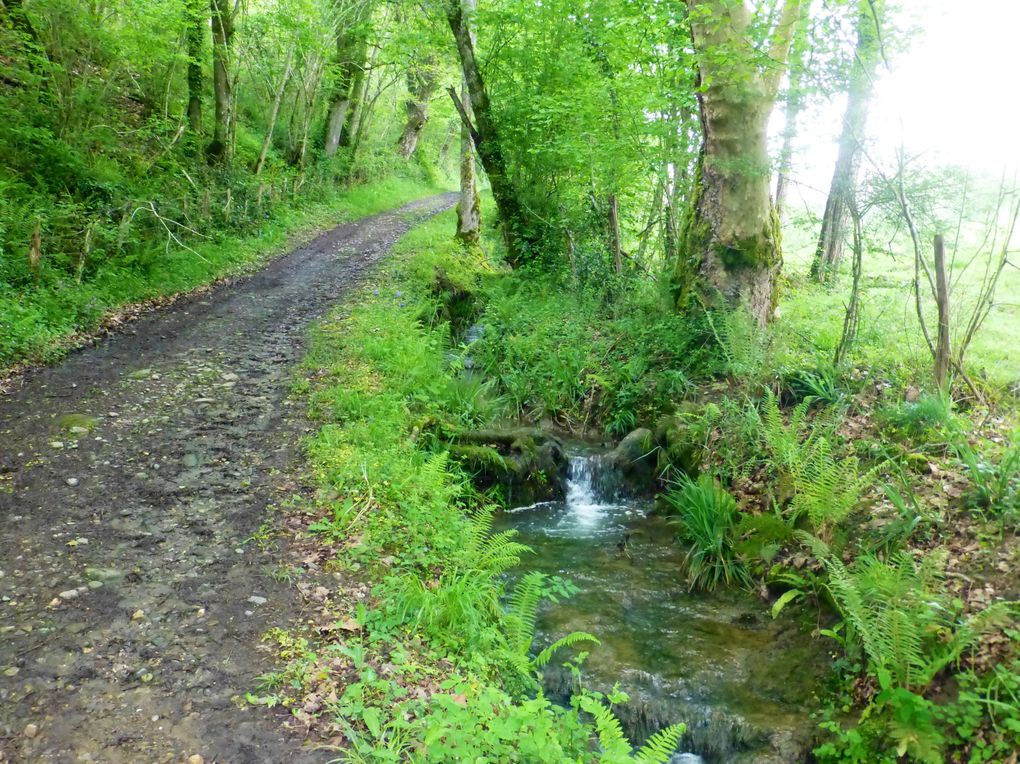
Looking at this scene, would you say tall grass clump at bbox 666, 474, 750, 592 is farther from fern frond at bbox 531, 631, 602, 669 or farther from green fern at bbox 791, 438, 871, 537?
fern frond at bbox 531, 631, 602, 669

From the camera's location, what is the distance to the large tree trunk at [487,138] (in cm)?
1439

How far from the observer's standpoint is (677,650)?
5.42 m

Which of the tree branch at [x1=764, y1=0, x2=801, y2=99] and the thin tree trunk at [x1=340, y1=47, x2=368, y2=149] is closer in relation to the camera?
the tree branch at [x1=764, y1=0, x2=801, y2=99]

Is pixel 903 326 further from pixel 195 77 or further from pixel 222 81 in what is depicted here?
pixel 195 77

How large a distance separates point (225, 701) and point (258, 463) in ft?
9.95

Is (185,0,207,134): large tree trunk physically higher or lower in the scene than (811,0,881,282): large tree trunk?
higher

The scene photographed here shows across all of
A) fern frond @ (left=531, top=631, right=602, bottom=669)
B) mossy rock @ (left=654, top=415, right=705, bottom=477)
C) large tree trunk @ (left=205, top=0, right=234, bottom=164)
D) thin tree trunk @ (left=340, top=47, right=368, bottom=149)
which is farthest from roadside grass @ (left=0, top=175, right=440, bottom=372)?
thin tree trunk @ (left=340, top=47, right=368, bottom=149)

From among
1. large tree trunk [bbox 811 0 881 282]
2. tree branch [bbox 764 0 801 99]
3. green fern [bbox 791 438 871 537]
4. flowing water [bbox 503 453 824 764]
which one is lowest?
flowing water [bbox 503 453 824 764]

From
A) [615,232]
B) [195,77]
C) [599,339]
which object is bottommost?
[599,339]

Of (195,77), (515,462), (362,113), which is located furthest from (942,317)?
(362,113)

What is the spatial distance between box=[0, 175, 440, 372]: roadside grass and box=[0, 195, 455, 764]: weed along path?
1.71 ft

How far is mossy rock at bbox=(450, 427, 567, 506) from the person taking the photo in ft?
26.1

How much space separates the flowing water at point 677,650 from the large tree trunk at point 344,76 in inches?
726

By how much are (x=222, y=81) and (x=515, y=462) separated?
45.0 feet
